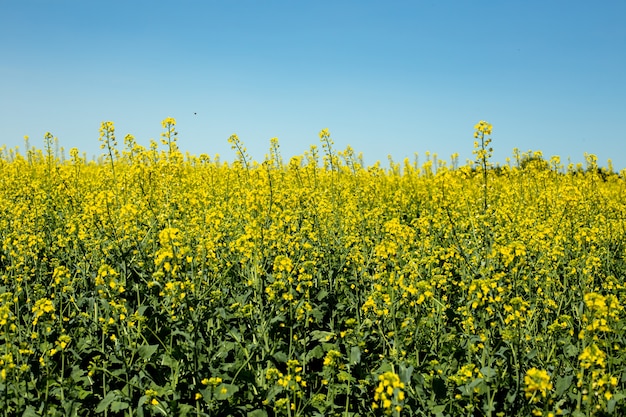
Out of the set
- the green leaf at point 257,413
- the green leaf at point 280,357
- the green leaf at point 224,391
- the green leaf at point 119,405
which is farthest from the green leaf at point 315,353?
the green leaf at point 119,405

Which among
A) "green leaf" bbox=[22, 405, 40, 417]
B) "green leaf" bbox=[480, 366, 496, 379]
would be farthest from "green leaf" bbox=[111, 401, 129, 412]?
"green leaf" bbox=[480, 366, 496, 379]

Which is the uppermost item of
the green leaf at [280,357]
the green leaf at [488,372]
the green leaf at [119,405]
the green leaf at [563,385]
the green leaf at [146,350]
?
the green leaf at [146,350]

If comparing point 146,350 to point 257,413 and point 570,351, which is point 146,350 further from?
point 570,351

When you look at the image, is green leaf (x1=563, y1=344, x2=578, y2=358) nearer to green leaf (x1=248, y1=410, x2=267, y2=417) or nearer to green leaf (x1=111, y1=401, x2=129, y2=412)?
green leaf (x1=248, y1=410, x2=267, y2=417)

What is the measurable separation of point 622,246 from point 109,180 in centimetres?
767

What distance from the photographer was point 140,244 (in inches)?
170

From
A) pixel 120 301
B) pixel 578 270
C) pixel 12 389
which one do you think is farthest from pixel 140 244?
pixel 578 270

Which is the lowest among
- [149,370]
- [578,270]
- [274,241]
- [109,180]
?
[149,370]

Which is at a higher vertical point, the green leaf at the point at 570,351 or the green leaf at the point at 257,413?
the green leaf at the point at 570,351

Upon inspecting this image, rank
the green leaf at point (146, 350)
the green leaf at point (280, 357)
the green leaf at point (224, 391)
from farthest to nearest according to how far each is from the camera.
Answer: the green leaf at point (280, 357) < the green leaf at point (146, 350) < the green leaf at point (224, 391)

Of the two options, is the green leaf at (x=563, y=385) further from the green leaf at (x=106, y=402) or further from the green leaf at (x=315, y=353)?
the green leaf at (x=106, y=402)

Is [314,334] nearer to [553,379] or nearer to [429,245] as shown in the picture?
[553,379]

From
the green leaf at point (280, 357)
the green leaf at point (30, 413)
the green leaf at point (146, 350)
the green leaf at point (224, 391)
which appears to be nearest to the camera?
the green leaf at point (224, 391)

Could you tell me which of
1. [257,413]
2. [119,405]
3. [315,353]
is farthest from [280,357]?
[119,405]
